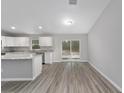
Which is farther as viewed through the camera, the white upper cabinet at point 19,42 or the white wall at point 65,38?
the white wall at point 65,38

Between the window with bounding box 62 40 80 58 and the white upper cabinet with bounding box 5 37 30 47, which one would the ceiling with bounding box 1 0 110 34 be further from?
the window with bounding box 62 40 80 58

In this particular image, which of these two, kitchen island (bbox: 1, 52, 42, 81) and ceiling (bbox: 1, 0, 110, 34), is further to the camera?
kitchen island (bbox: 1, 52, 42, 81)

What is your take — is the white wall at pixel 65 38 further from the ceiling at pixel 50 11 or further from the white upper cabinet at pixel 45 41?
the ceiling at pixel 50 11

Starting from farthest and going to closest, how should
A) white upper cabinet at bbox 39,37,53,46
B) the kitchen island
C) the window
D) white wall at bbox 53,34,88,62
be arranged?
the window → white wall at bbox 53,34,88,62 → white upper cabinet at bbox 39,37,53,46 → the kitchen island

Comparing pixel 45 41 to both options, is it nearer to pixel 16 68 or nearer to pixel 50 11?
pixel 50 11

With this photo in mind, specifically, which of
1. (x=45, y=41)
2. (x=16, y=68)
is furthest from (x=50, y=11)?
(x=45, y=41)

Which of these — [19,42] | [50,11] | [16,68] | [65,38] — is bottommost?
[16,68]

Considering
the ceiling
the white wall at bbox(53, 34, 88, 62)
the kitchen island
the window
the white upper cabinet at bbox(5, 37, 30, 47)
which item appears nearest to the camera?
the ceiling

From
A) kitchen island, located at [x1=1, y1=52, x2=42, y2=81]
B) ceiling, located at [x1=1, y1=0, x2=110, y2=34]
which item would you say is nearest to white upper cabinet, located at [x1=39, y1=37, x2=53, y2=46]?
ceiling, located at [x1=1, y1=0, x2=110, y2=34]

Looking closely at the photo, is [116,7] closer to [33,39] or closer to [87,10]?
[87,10]

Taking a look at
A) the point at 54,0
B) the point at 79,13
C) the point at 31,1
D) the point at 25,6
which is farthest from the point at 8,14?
the point at 79,13

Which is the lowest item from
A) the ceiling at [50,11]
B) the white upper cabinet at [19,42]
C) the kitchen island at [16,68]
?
the kitchen island at [16,68]

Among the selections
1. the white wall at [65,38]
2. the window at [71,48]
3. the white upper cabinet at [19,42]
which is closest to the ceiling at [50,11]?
the white upper cabinet at [19,42]

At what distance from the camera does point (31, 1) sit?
14.3 feet
